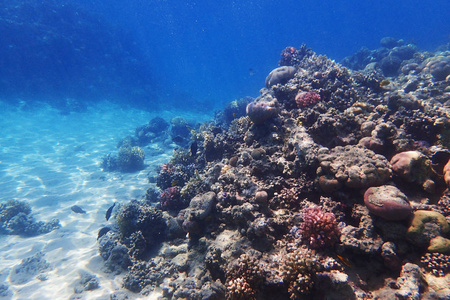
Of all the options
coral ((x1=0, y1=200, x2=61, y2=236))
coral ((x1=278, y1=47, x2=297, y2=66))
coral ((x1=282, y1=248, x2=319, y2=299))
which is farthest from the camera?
coral ((x1=278, y1=47, x2=297, y2=66))

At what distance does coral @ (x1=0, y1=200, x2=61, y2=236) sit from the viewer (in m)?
10.3

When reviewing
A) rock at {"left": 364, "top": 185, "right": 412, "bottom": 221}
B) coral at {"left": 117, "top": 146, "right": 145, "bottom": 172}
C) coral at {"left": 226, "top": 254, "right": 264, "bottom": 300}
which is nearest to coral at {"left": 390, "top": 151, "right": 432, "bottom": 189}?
rock at {"left": 364, "top": 185, "right": 412, "bottom": 221}

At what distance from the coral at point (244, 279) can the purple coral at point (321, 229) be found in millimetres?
1077

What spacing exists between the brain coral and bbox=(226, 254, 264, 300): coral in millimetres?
2169

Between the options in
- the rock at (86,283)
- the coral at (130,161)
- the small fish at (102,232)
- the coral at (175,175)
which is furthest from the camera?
the coral at (130,161)

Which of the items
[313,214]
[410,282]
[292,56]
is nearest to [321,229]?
[313,214]

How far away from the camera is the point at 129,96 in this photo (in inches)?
1437

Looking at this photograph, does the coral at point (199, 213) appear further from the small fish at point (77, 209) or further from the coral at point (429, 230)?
the small fish at point (77, 209)

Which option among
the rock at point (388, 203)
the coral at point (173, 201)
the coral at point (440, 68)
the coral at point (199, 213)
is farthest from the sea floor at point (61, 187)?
the coral at point (440, 68)

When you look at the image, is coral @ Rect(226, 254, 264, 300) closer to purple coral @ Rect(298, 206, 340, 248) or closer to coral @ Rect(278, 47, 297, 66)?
purple coral @ Rect(298, 206, 340, 248)

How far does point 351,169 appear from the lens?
4.17m

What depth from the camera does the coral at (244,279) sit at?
3471 mm

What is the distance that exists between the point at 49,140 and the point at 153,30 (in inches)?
2970

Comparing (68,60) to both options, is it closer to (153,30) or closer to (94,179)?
(94,179)
